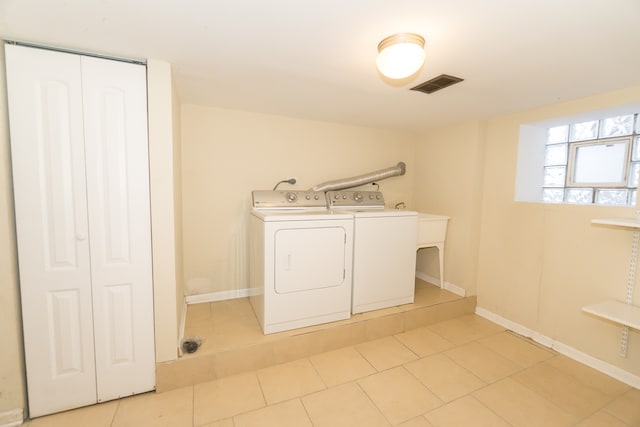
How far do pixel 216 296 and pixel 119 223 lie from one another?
149 centimetres

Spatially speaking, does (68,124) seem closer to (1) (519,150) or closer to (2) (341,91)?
(2) (341,91)

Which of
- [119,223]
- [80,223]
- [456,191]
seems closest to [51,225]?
[80,223]

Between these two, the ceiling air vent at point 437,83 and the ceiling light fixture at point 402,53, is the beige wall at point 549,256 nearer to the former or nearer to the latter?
the ceiling air vent at point 437,83

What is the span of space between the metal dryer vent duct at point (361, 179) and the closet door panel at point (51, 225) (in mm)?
1998

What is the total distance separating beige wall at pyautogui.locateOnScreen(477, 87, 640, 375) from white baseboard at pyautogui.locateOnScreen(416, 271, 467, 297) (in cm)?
18

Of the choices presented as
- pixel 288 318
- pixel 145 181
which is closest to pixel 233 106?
pixel 145 181

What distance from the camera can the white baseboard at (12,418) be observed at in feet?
4.95

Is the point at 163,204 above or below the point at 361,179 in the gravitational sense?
below

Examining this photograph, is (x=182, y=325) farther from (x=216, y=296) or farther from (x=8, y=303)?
(x=8, y=303)

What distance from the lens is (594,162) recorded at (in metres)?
2.47

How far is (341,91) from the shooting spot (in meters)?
2.18

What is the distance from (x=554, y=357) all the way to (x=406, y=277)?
1.32 meters

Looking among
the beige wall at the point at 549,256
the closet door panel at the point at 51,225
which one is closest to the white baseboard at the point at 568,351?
the beige wall at the point at 549,256

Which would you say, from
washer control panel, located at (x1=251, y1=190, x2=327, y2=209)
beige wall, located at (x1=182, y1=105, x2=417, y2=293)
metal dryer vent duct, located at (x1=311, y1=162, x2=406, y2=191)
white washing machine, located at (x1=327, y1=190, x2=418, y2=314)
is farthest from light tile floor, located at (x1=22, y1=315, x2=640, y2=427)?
metal dryer vent duct, located at (x1=311, y1=162, x2=406, y2=191)
